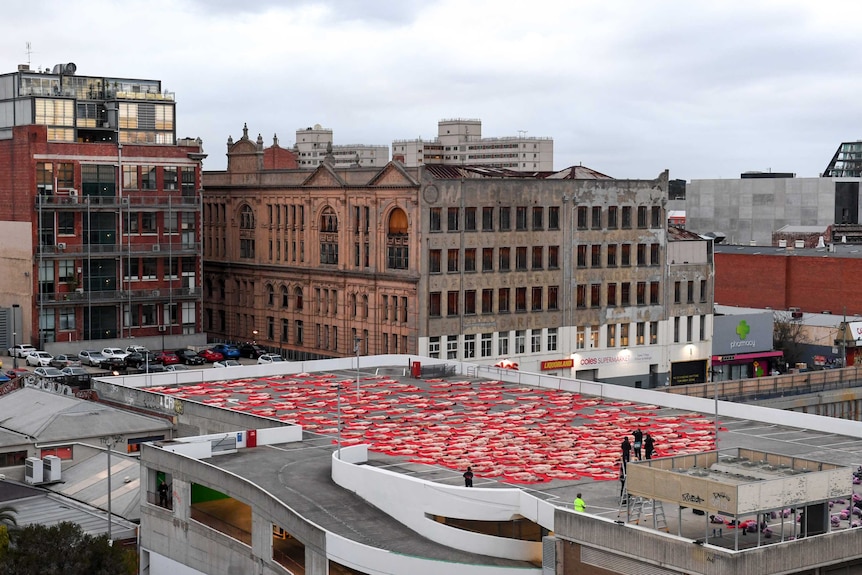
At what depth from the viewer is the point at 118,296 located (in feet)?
400

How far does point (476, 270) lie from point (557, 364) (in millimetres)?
11307

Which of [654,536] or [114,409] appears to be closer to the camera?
[654,536]

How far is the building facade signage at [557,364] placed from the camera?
11788 cm

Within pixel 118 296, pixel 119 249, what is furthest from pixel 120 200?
pixel 118 296

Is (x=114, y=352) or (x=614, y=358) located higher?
(x=114, y=352)

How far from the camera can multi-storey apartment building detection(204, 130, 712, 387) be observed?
11319cm

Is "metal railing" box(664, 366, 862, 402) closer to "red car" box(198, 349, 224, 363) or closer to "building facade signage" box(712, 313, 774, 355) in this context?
"building facade signage" box(712, 313, 774, 355)

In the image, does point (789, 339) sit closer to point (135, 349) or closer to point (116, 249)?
point (135, 349)

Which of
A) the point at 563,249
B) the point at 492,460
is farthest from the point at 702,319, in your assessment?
the point at 492,460

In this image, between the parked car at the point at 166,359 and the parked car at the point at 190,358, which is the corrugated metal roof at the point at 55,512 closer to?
the parked car at the point at 166,359

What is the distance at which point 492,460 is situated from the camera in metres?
60.8

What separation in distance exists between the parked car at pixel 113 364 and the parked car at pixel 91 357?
35 cm

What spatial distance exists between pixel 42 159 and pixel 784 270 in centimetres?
7868

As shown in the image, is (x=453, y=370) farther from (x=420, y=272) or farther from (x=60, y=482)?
(x=60, y=482)
